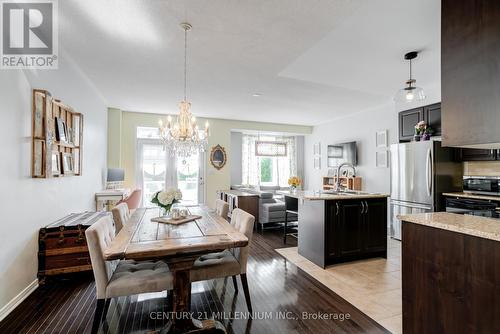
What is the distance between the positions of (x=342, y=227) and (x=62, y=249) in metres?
3.28

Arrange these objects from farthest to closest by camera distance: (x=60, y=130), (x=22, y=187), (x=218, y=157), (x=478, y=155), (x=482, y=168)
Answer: (x=218, y=157)
(x=482, y=168)
(x=478, y=155)
(x=60, y=130)
(x=22, y=187)

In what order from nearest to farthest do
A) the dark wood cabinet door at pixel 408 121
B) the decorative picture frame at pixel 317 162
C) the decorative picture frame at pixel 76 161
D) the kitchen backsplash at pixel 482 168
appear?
the decorative picture frame at pixel 76 161 < the kitchen backsplash at pixel 482 168 < the dark wood cabinet door at pixel 408 121 < the decorative picture frame at pixel 317 162

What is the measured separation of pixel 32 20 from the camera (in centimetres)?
235

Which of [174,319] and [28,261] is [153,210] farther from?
[174,319]

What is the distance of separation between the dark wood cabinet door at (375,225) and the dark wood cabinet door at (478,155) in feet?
5.49

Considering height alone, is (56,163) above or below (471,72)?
below

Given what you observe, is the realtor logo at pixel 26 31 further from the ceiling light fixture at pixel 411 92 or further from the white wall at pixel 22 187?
the ceiling light fixture at pixel 411 92

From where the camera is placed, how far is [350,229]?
321 cm

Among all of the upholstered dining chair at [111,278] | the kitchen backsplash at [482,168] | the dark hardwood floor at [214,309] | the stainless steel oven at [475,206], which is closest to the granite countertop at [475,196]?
the stainless steel oven at [475,206]

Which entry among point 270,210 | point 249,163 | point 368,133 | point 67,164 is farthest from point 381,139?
point 67,164

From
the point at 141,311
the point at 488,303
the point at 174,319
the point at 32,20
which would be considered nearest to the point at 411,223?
the point at 488,303

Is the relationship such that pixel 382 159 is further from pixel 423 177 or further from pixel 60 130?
A: pixel 60 130

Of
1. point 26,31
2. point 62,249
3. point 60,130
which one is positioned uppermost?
point 26,31

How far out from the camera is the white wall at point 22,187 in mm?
2059
